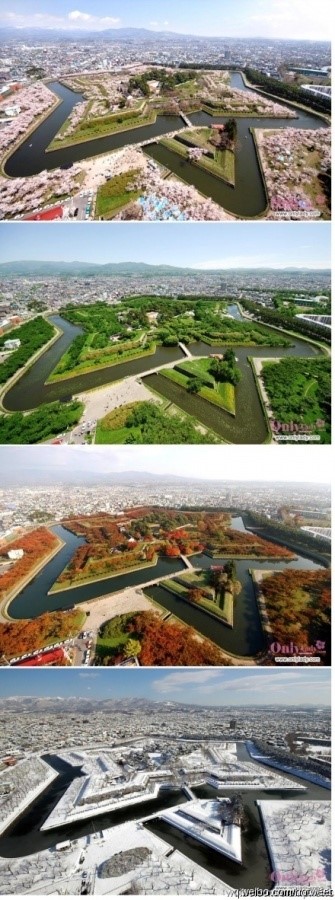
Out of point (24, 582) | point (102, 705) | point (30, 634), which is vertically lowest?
point (102, 705)

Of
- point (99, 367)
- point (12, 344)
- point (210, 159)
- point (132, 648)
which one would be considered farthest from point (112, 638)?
point (210, 159)

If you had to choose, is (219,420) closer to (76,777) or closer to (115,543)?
(115,543)

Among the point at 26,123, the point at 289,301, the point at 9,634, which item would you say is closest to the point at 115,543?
the point at 9,634

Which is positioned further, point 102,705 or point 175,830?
point 102,705

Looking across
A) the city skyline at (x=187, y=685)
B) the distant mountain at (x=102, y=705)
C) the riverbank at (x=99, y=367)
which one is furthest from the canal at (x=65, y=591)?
the riverbank at (x=99, y=367)

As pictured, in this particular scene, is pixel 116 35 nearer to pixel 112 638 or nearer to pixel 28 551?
pixel 28 551

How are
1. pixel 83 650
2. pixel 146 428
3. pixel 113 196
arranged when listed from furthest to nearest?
pixel 113 196
pixel 146 428
pixel 83 650

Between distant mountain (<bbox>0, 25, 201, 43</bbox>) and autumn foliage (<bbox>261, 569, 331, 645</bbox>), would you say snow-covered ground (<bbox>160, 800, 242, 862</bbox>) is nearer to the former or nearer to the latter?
autumn foliage (<bbox>261, 569, 331, 645</bbox>)

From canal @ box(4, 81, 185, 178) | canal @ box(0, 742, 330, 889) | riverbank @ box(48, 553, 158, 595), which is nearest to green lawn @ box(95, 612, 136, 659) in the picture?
riverbank @ box(48, 553, 158, 595)
